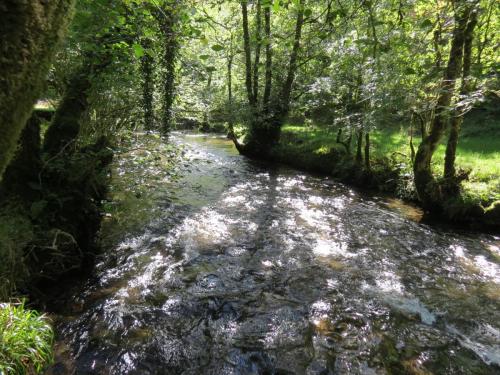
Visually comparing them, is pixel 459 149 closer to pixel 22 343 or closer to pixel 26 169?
pixel 26 169

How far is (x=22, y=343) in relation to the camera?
3.52 meters

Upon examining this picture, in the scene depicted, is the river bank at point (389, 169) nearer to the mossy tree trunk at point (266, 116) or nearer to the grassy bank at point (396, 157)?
the grassy bank at point (396, 157)

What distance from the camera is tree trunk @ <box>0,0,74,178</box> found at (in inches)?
43.6

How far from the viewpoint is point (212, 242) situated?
7.91m

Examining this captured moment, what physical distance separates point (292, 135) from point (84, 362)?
17074 millimetres

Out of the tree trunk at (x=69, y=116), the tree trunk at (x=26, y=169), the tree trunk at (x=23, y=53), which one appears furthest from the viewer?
the tree trunk at (x=69, y=116)

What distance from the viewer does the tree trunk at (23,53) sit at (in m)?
1.11

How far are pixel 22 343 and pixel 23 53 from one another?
3.56 meters

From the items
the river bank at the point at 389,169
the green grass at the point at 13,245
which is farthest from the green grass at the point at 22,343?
the river bank at the point at 389,169

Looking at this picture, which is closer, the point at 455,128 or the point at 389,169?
the point at 455,128

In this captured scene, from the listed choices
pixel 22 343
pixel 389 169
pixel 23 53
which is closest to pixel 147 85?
pixel 22 343

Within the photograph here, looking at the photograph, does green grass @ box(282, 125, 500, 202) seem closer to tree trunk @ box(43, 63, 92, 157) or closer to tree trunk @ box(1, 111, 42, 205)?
tree trunk @ box(43, 63, 92, 157)

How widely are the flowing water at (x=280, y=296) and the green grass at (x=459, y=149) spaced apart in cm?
173

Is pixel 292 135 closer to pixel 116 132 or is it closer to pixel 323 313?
pixel 116 132
